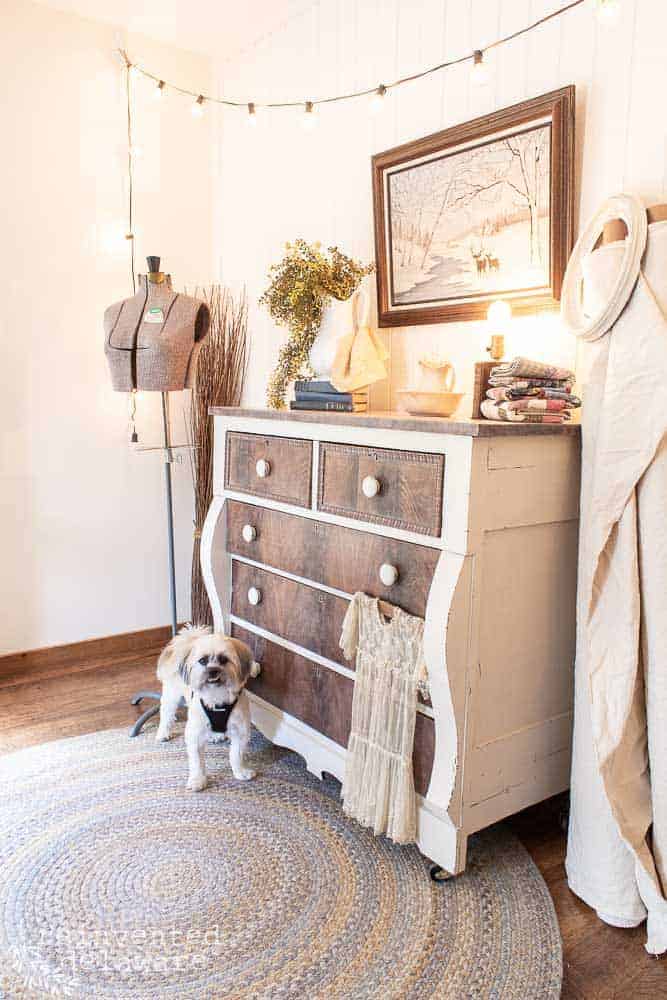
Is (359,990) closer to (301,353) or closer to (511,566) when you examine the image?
(511,566)

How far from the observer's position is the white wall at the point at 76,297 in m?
3.03

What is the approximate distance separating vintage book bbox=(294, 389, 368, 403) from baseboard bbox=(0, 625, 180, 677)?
1.66 meters

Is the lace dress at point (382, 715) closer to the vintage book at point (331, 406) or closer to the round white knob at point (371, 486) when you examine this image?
the round white knob at point (371, 486)

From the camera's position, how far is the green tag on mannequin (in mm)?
2645

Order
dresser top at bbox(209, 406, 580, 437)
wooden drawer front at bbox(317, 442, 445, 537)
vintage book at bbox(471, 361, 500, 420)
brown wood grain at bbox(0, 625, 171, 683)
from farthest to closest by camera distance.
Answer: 1. brown wood grain at bbox(0, 625, 171, 683)
2. vintage book at bbox(471, 361, 500, 420)
3. wooden drawer front at bbox(317, 442, 445, 537)
4. dresser top at bbox(209, 406, 580, 437)

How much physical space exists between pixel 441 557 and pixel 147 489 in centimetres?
211

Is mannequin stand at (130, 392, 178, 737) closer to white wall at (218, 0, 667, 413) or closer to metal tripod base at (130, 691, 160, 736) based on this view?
metal tripod base at (130, 691, 160, 736)

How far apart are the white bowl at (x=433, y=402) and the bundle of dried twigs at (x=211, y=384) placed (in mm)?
1549

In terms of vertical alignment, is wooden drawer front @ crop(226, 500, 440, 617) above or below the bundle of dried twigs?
below

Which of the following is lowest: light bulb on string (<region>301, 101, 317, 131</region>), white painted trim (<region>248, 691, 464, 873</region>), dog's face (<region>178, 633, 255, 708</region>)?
white painted trim (<region>248, 691, 464, 873</region>)

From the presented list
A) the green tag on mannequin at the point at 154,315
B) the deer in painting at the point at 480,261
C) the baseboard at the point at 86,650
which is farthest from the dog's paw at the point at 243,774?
the deer in painting at the point at 480,261

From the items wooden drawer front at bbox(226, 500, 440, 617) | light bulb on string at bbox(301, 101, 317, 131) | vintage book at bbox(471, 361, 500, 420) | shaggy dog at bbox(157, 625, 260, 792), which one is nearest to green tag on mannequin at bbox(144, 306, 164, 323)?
wooden drawer front at bbox(226, 500, 440, 617)

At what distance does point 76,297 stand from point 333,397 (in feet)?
4.94

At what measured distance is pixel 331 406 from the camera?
236cm
